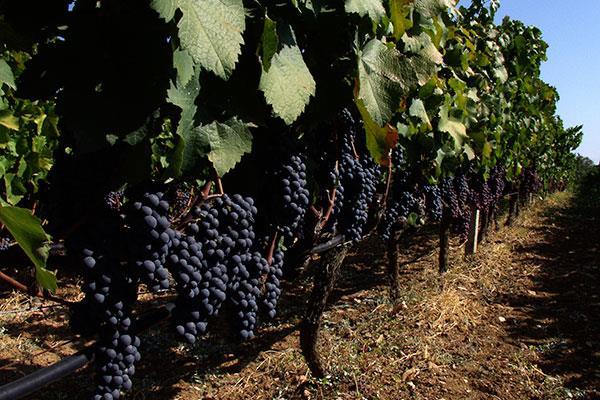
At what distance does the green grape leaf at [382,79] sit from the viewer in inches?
61.1

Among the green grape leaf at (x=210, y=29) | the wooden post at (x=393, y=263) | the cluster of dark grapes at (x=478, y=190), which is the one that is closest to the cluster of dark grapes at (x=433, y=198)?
the wooden post at (x=393, y=263)

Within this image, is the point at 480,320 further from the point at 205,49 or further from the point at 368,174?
the point at 205,49

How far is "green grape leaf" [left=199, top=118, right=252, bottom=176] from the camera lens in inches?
50.3

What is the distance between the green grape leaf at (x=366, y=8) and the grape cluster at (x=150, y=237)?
0.73 meters

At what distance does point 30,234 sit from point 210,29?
0.56m

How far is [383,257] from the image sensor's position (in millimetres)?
8469

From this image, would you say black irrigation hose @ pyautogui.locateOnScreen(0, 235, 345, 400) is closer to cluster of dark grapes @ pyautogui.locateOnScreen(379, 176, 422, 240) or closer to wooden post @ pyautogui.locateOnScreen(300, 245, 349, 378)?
wooden post @ pyautogui.locateOnScreen(300, 245, 349, 378)

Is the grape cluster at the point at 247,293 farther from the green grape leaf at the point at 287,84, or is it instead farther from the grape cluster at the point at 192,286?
the green grape leaf at the point at 287,84

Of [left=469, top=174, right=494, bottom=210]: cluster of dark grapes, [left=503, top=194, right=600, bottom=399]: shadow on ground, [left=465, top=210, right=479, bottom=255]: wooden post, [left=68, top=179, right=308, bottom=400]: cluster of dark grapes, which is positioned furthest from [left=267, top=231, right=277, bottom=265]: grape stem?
[left=465, top=210, right=479, bottom=255]: wooden post

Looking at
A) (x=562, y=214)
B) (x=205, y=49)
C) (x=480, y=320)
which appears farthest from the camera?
(x=562, y=214)

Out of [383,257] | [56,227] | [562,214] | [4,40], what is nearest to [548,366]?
[383,257]

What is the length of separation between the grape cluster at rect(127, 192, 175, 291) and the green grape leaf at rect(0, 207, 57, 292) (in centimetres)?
21

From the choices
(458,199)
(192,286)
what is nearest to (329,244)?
(192,286)

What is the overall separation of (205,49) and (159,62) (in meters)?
0.27
